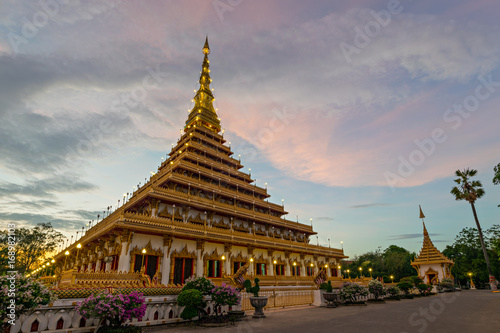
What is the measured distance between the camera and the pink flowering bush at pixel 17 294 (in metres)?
7.92

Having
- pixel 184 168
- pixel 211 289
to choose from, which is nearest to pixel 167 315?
pixel 211 289

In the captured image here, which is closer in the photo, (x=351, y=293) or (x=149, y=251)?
(x=351, y=293)

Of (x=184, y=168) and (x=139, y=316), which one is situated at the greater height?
(x=184, y=168)

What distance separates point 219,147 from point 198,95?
15124 mm

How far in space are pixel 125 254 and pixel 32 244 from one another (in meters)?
49.1

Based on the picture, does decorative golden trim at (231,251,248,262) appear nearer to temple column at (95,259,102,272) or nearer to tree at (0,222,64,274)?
temple column at (95,259,102,272)

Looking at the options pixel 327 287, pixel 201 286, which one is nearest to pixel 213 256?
pixel 327 287

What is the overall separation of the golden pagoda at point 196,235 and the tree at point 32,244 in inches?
573

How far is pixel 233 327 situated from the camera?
12250 millimetres

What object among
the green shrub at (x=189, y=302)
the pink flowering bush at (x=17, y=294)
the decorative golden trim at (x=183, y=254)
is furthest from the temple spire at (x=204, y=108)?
the pink flowering bush at (x=17, y=294)

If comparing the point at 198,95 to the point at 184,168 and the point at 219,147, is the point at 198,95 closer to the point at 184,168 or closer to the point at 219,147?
the point at 219,147

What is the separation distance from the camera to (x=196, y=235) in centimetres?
2595

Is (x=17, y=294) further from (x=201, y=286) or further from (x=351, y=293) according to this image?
(x=351, y=293)

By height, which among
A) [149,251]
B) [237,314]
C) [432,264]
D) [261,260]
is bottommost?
[237,314]
